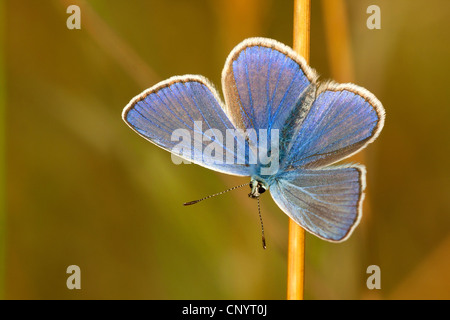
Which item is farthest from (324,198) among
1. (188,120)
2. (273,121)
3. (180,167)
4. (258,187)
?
(180,167)

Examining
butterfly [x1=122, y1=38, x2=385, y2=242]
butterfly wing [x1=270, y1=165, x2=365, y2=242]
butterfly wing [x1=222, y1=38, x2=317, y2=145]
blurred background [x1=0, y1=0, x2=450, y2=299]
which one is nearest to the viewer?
butterfly wing [x1=270, y1=165, x2=365, y2=242]

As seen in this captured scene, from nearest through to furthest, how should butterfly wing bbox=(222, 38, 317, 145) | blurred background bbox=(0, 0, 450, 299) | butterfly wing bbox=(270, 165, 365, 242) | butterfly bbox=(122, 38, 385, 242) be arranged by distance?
butterfly wing bbox=(270, 165, 365, 242), butterfly bbox=(122, 38, 385, 242), butterfly wing bbox=(222, 38, 317, 145), blurred background bbox=(0, 0, 450, 299)

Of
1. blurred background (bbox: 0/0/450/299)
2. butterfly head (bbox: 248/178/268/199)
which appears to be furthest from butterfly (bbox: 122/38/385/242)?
blurred background (bbox: 0/0/450/299)

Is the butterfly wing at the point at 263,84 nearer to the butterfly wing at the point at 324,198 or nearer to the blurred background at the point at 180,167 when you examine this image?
the butterfly wing at the point at 324,198

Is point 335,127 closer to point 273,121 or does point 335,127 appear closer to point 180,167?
point 273,121

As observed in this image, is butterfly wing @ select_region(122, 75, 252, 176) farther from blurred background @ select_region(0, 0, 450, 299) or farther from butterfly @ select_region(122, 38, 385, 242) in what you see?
blurred background @ select_region(0, 0, 450, 299)

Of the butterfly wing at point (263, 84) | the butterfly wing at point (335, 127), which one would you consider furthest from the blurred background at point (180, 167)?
the butterfly wing at point (335, 127)
